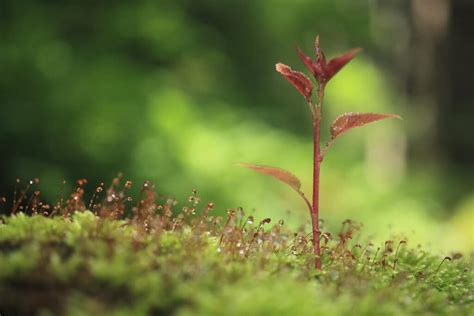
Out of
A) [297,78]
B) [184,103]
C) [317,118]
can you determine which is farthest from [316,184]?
[184,103]

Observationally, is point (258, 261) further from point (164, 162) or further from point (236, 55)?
point (236, 55)

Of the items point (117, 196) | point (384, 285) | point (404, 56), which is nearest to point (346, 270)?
point (384, 285)

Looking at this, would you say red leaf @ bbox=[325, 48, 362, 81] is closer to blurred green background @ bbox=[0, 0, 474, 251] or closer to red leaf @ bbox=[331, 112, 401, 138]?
red leaf @ bbox=[331, 112, 401, 138]

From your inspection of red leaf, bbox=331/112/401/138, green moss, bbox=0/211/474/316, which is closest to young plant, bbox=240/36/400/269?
red leaf, bbox=331/112/401/138

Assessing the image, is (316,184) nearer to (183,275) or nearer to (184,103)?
(183,275)

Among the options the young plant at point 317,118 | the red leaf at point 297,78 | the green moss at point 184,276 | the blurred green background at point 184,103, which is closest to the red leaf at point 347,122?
the young plant at point 317,118

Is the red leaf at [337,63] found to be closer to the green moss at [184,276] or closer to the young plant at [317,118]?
the young plant at [317,118]

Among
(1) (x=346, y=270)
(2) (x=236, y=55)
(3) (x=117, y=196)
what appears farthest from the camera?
(2) (x=236, y=55)
